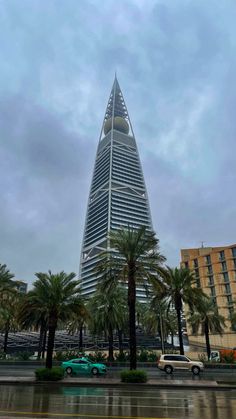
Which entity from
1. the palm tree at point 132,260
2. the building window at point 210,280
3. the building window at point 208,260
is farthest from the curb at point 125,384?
the building window at point 208,260

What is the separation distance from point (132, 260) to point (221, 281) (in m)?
77.4

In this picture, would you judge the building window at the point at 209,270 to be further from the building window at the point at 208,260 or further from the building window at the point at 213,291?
the building window at the point at 213,291

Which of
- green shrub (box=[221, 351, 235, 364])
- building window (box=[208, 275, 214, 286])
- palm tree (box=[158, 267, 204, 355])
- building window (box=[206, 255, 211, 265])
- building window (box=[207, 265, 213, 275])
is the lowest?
green shrub (box=[221, 351, 235, 364])

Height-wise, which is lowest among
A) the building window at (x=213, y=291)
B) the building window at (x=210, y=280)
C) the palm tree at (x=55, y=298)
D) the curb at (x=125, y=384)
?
the curb at (x=125, y=384)

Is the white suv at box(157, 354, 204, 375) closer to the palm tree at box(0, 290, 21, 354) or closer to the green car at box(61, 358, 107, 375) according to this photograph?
the green car at box(61, 358, 107, 375)

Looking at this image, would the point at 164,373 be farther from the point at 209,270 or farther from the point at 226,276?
the point at 209,270

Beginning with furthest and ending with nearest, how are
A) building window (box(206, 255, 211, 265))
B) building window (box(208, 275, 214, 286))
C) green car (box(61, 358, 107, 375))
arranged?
building window (box(206, 255, 211, 265)), building window (box(208, 275, 214, 286)), green car (box(61, 358, 107, 375))

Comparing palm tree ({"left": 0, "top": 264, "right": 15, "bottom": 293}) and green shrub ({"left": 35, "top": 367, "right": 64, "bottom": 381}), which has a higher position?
palm tree ({"left": 0, "top": 264, "right": 15, "bottom": 293})

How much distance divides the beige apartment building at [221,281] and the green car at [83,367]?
65801 millimetres

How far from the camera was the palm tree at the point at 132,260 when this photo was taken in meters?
29.8

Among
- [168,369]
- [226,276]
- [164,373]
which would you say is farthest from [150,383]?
[226,276]

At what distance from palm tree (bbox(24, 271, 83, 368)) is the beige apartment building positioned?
68.8 m

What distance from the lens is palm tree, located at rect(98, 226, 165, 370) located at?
29828 mm

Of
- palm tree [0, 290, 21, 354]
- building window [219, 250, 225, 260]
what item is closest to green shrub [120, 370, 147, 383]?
palm tree [0, 290, 21, 354]
